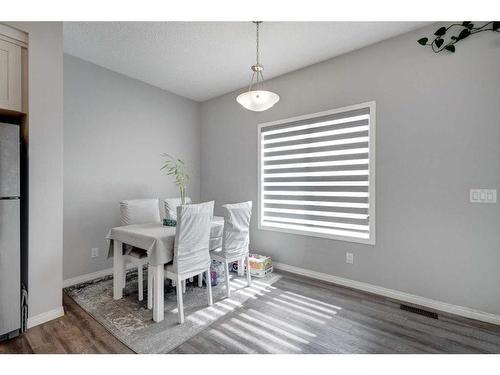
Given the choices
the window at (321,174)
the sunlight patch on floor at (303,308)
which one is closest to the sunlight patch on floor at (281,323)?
the sunlight patch on floor at (303,308)

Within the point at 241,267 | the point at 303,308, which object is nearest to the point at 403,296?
the point at 303,308

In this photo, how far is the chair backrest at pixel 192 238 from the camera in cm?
210

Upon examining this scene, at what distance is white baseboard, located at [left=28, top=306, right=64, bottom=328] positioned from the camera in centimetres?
202

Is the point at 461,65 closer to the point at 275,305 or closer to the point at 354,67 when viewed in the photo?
the point at 354,67

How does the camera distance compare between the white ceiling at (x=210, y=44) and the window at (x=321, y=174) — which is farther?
the window at (x=321, y=174)

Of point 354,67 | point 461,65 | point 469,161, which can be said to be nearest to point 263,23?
point 354,67

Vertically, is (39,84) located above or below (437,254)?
above

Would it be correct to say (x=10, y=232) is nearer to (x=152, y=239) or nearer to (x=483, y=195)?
(x=152, y=239)

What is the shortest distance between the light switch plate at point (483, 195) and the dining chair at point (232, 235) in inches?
79.9

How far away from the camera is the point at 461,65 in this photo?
2.18 meters

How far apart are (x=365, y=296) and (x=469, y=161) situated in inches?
62.9

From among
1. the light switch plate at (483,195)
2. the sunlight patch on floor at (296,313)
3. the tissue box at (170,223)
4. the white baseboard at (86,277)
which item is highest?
the light switch plate at (483,195)

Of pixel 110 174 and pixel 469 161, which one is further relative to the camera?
pixel 110 174

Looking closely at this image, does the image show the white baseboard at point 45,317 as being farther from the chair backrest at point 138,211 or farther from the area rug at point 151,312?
the chair backrest at point 138,211
